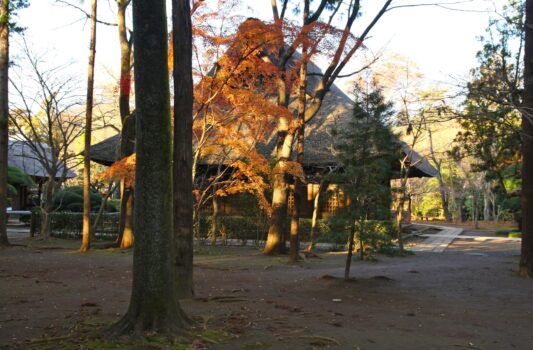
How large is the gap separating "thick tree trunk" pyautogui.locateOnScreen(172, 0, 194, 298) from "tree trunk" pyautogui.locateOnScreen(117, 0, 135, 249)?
888 cm

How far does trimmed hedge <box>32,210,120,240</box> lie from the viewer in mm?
20594

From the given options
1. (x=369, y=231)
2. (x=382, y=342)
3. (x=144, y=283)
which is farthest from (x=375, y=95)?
(x=144, y=283)

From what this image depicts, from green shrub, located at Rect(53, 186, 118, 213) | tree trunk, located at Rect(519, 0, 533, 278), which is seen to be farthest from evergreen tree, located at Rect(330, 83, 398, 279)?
green shrub, located at Rect(53, 186, 118, 213)

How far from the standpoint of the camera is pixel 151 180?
4930 millimetres

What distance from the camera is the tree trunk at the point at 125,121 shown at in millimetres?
15828

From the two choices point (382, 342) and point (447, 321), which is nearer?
point (382, 342)

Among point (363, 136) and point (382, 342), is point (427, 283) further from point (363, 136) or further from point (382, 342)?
point (382, 342)

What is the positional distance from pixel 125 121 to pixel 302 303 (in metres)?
10.3

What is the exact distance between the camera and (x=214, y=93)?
11094 mm

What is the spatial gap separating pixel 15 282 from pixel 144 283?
18.9 ft

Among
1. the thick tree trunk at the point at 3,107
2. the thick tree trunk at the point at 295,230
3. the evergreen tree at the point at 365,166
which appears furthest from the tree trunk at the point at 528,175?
the thick tree trunk at the point at 3,107

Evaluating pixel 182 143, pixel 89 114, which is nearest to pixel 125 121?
pixel 89 114

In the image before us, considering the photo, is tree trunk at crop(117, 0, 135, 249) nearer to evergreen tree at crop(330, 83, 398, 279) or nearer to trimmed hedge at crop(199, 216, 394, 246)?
trimmed hedge at crop(199, 216, 394, 246)

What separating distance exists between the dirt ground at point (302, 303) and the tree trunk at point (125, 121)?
9.14 ft
